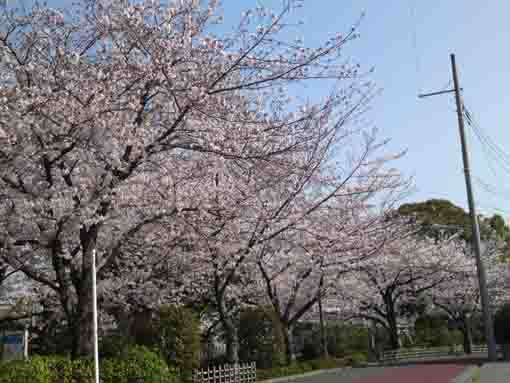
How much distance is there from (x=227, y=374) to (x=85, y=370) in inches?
221

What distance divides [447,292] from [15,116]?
31447 millimetres

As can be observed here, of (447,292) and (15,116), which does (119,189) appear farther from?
(447,292)

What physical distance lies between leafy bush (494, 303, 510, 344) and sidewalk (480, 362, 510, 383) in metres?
8.52

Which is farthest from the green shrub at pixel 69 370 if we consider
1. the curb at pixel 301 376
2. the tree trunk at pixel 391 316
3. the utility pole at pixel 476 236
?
the tree trunk at pixel 391 316

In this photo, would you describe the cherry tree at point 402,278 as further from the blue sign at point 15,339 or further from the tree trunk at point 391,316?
the blue sign at point 15,339

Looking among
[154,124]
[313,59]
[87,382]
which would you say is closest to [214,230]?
[154,124]

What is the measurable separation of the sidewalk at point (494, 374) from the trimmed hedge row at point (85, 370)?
6939 millimetres

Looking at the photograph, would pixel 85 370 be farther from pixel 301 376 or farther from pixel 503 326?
pixel 503 326

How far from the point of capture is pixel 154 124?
1040 cm

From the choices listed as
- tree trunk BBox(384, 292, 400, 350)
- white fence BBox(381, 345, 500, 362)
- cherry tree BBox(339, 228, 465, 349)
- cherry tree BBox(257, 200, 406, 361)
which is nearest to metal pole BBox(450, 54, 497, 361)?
cherry tree BBox(257, 200, 406, 361)

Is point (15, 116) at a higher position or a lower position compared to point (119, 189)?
higher

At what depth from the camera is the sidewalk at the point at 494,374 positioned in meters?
12.4

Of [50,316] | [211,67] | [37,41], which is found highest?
[37,41]

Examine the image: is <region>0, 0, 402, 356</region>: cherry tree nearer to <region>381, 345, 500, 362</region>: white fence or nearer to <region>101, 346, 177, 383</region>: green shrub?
<region>101, 346, 177, 383</region>: green shrub
